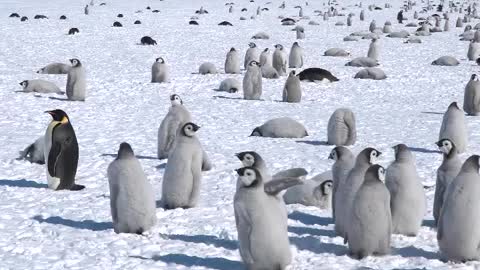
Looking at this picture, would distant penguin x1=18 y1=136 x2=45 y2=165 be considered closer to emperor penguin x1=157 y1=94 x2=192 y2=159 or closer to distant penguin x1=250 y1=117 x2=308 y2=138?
emperor penguin x1=157 y1=94 x2=192 y2=159

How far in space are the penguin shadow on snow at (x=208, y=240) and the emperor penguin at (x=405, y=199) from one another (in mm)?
1429

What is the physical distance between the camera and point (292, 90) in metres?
15.9

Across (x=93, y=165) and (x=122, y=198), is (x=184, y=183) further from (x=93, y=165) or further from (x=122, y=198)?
(x=93, y=165)

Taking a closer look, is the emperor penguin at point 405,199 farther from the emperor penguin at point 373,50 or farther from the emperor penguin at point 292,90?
the emperor penguin at point 373,50

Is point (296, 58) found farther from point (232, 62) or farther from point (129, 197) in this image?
point (129, 197)

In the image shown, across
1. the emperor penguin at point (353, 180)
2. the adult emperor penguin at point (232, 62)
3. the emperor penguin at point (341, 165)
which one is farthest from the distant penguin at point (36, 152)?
the adult emperor penguin at point (232, 62)

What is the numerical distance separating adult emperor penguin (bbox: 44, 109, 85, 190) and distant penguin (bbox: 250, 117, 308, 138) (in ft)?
13.7

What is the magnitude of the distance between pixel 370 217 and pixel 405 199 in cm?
89

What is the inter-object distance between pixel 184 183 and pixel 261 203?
86.6 inches

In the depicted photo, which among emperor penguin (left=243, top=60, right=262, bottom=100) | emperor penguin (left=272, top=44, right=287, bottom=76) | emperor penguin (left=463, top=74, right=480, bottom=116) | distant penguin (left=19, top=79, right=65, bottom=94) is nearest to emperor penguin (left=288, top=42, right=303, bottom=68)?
emperor penguin (left=272, top=44, right=287, bottom=76)

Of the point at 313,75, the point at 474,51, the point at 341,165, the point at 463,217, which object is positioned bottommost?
the point at 463,217

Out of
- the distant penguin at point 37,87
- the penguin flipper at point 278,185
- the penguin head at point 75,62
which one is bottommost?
the penguin flipper at point 278,185

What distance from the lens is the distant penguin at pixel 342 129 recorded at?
11273mm

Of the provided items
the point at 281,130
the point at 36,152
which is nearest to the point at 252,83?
the point at 281,130
